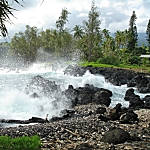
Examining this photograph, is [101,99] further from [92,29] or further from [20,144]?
[92,29]

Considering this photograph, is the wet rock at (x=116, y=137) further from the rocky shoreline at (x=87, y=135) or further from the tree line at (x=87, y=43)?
the tree line at (x=87, y=43)

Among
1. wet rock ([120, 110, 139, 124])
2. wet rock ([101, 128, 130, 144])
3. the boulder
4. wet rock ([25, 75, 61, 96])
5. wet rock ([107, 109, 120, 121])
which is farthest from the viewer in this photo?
wet rock ([25, 75, 61, 96])

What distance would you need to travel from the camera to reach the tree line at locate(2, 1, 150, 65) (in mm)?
54734

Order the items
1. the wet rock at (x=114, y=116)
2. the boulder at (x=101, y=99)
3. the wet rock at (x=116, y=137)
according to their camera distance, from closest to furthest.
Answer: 1. the wet rock at (x=116, y=137)
2. the wet rock at (x=114, y=116)
3. the boulder at (x=101, y=99)

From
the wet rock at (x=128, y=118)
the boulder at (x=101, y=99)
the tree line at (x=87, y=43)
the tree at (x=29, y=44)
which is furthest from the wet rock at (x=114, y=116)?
the tree at (x=29, y=44)

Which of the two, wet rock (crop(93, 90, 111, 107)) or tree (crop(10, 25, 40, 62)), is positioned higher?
tree (crop(10, 25, 40, 62))

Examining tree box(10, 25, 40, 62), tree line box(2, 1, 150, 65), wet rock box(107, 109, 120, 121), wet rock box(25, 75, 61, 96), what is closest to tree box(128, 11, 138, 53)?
tree line box(2, 1, 150, 65)

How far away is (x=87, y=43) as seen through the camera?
56.2m

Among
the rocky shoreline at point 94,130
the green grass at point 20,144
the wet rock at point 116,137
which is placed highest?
the green grass at point 20,144

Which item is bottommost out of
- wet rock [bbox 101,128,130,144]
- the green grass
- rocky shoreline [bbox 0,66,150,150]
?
rocky shoreline [bbox 0,66,150,150]

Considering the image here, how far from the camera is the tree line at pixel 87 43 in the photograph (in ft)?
180

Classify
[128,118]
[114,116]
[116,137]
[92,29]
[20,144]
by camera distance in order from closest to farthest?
[20,144]
[116,137]
[128,118]
[114,116]
[92,29]

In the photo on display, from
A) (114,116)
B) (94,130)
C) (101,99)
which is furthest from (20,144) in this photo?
(101,99)

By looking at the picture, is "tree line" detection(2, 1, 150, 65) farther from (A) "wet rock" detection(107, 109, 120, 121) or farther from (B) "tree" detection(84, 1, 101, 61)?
(A) "wet rock" detection(107, 109, 120, 121)
